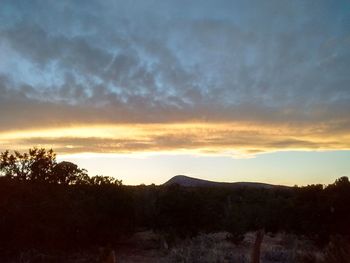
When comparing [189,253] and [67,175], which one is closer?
[189,253]

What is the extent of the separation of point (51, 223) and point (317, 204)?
14724mm

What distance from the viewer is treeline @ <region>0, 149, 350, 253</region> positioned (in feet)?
68.8

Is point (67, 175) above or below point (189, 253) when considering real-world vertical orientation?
above

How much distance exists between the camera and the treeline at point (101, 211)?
68.8ft

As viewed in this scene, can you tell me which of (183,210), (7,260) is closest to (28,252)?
(7,260)

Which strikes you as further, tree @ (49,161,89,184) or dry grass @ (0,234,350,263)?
tree @ (49,161,89,184)

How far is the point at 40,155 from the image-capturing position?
23.4 metres

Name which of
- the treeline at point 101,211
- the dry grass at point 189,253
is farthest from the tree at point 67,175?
the dry grass at point 189,253

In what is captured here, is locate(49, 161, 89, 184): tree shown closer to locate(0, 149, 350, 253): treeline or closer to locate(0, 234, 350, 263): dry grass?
locate(0, 149, 350, 253): treeline

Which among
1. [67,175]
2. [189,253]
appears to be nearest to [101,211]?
Result: [67,175]

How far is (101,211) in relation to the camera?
977 inches

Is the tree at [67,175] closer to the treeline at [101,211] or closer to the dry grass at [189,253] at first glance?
the treeline at [101,211]

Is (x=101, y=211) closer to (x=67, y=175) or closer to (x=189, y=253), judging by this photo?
(x=67, y=175)

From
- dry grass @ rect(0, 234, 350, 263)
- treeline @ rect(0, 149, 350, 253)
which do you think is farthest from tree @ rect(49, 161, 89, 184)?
dry grass @ rect(0, 234, 350, 263)
